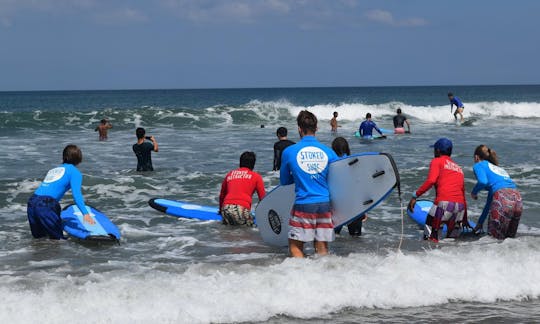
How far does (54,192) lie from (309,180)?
3497mm

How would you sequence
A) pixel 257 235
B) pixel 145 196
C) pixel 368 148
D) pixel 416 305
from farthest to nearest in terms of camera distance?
pixel 368 148, pixel 145 196, pixel 257 235, pixel 416 305

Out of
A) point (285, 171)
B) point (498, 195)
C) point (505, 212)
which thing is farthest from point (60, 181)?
point (505, 212)

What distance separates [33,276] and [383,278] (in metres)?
3.49

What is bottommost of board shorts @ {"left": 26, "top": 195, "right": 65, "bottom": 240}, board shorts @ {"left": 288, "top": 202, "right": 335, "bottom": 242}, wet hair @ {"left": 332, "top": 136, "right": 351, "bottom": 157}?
board shorts @ {"left": 26, "top": 195, "right": 65, "bottom": 240}

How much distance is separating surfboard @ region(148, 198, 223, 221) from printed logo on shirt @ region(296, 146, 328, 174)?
13.2ft

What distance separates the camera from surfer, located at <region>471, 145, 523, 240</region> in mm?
7945

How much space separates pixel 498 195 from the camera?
7953mm

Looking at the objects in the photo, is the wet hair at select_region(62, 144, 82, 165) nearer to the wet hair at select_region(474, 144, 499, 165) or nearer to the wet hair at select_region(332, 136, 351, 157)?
the wet hair at select_region(332, 136, 351, 157)

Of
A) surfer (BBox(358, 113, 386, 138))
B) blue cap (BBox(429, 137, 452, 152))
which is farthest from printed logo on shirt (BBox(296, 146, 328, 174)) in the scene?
surfer (BBox(358, 113, 386, 138))

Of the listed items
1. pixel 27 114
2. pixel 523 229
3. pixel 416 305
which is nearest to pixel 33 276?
pixel 416 305

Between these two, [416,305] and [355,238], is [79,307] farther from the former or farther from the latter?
[355,238]

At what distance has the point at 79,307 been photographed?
213 inches

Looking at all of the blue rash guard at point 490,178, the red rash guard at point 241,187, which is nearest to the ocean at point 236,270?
the red rash guard at point 241,187

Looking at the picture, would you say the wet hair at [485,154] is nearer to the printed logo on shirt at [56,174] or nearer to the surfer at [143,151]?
the printed logo on shirt at [56,174]
